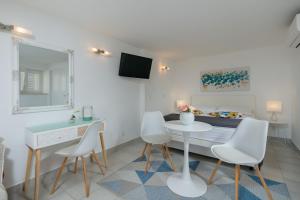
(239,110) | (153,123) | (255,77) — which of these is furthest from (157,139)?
(255,77)

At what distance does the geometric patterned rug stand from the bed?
38cm

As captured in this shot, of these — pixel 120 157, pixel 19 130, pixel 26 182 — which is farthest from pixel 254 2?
pixel 26 182

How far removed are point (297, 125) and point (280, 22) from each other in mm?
2189

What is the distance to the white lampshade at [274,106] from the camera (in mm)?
3666

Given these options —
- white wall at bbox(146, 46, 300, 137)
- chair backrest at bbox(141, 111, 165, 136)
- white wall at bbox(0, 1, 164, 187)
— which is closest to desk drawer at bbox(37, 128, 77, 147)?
white wall at bbox(0, 1, 164, 187)

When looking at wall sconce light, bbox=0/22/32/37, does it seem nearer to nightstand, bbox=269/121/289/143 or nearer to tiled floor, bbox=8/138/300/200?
tiled floor, bbox=8/138/300/200

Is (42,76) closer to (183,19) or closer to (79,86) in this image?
(79,86)

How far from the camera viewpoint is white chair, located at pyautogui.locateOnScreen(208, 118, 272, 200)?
1.69 meters

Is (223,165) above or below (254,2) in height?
below

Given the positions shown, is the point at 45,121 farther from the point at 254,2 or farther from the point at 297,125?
the point at 297,125

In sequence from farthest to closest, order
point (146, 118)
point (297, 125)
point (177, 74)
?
point (177, 74)
point (297, 125)
point (146, 118)

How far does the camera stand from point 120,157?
2.96 metres

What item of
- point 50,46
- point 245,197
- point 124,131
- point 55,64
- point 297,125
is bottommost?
point 245,197

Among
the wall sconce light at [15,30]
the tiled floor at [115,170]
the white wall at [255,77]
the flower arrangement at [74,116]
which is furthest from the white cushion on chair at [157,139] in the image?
the wall sconce light at [15,30]
